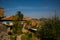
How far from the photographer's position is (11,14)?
2590 mm

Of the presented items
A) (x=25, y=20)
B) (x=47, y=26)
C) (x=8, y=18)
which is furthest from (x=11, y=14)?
(x=47, y=26)

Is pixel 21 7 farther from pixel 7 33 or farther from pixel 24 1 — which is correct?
pixel 7 33

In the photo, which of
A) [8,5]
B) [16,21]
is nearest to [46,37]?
[16,21]

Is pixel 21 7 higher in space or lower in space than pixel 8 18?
higher

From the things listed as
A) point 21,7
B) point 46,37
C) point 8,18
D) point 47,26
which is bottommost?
point 46,37

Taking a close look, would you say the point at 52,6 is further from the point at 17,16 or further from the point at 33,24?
the point at 17,16

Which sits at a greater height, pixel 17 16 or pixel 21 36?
pixel 17 16

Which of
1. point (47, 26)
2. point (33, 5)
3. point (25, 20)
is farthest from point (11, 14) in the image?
point (47, 26)

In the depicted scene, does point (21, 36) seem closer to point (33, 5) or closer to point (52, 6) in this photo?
point (33, 5)

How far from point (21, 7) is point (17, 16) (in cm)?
18

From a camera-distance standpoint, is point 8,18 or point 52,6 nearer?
point 8,18

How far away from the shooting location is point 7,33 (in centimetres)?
258

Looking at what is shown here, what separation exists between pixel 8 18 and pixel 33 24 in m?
0.46

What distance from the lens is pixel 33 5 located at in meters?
2.63
